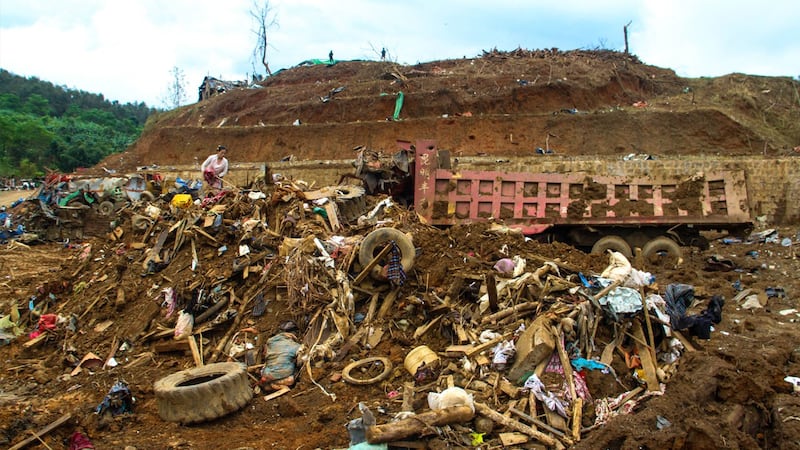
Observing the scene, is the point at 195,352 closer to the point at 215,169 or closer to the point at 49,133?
the point at 215,169

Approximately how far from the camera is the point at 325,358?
5953 millimetres

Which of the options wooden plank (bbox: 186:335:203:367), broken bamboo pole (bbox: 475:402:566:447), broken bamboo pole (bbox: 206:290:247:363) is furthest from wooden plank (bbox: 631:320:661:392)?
wooden plank (bbox: 186:335:203:367)

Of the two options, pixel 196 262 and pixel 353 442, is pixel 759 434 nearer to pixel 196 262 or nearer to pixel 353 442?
pixel 353 442

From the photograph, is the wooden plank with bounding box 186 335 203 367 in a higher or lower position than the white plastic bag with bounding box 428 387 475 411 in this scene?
lower

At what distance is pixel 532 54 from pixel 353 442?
80.3ft

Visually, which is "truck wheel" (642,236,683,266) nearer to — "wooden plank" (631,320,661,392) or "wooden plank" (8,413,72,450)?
"wooden plank" (631,320,661,392)

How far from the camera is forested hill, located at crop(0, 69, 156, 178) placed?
35.7 meters

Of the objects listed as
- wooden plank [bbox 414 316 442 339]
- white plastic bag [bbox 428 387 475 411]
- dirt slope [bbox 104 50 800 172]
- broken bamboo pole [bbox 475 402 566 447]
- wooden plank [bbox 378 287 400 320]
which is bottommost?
broken bamboo pole [bbox 475 402 566 447]

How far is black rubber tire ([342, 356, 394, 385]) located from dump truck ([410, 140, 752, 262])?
175 inches

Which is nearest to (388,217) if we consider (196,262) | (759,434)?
(196,262)

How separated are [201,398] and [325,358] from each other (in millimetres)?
1359

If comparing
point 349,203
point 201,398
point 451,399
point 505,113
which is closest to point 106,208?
point 349,203

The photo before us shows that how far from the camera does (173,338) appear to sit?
21.8ft

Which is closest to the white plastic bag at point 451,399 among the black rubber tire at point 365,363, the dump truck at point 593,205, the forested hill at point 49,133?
the black rubber tire at point 365,363
